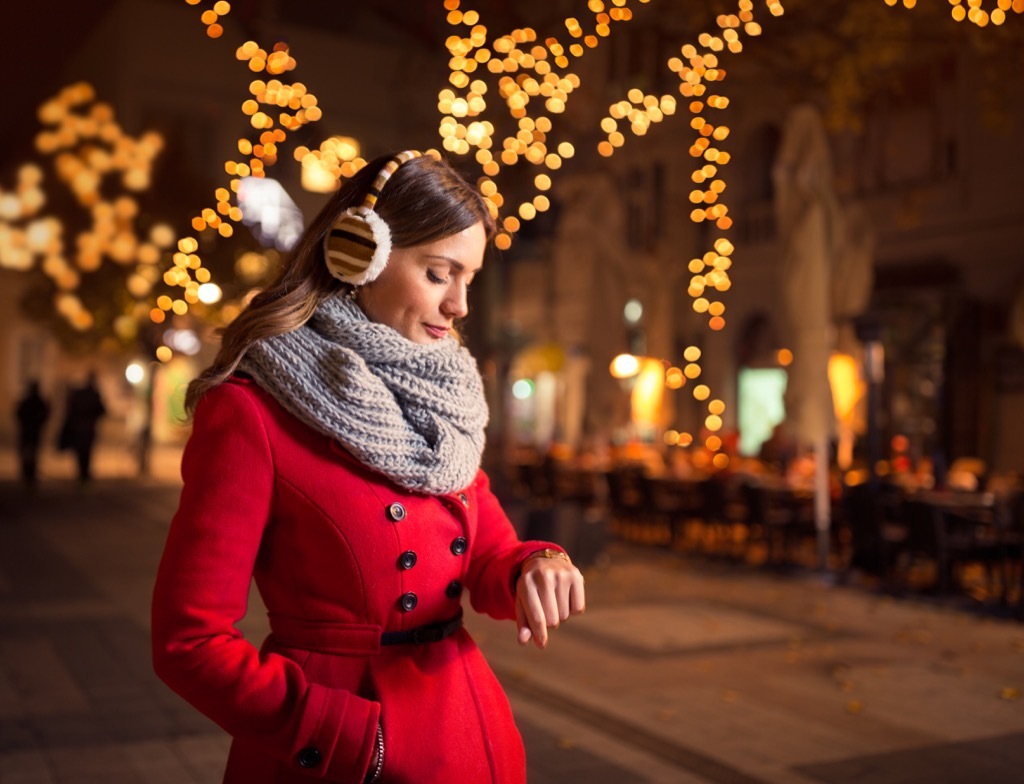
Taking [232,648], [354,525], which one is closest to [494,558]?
[354,525]

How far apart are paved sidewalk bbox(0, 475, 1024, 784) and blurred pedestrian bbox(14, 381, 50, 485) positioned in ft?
32.6

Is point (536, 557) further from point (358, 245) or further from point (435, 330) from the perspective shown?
point (358, 245)

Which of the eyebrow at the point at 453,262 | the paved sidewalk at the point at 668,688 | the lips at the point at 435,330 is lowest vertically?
the paved sidewalk at the point at 668,688

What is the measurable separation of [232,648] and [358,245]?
2.36ft

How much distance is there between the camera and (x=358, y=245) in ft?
6.77

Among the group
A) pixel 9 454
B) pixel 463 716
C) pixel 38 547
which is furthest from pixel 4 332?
pixel 463 716

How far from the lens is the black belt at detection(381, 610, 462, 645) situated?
2.03 m

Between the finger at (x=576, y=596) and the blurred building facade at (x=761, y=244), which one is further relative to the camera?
the blurred building facade at (x=761, y=244)

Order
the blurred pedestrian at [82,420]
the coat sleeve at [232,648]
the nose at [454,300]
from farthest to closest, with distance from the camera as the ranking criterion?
1. the blurred pedestrian at [82,420]
2. the nose at [454,300]
3. the coat sleeve at [232,648]

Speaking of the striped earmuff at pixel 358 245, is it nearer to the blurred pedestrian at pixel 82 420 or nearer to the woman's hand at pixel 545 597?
the woman's hand at pixel 545 597

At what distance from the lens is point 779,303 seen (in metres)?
12.0

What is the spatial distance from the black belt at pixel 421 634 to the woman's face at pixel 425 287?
1.70 feet

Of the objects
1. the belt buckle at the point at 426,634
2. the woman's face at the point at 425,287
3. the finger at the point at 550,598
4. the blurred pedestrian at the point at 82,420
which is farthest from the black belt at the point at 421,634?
the blurred pedestrian at the point at 82,420

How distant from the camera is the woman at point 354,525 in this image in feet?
6.00
